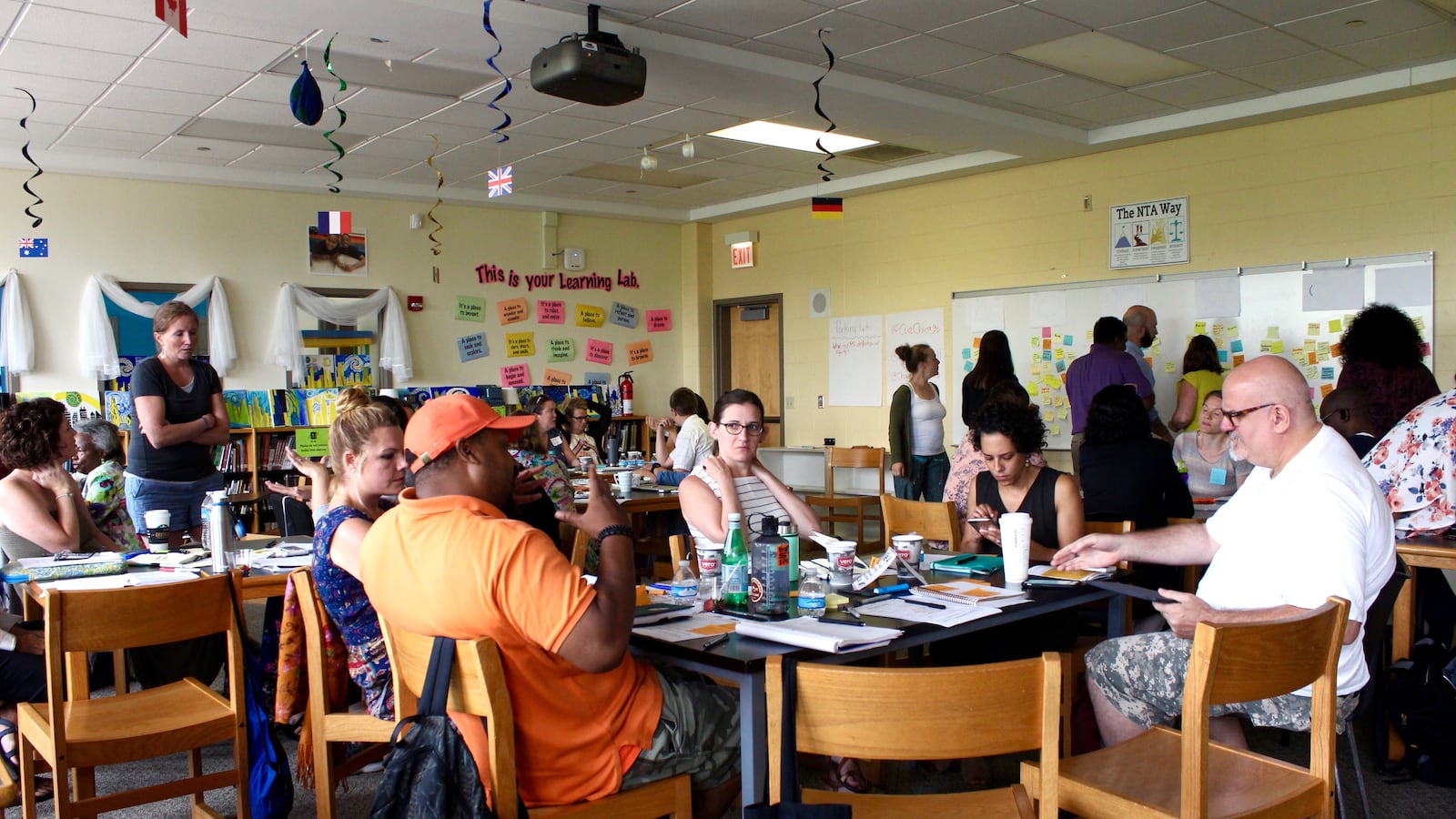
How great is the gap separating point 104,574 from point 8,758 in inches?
24.6

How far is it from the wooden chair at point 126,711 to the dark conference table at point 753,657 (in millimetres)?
1144

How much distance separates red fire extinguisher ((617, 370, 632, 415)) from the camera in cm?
1052

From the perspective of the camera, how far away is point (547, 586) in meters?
2.00

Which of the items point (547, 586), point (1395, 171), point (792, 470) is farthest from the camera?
point (792, 470)

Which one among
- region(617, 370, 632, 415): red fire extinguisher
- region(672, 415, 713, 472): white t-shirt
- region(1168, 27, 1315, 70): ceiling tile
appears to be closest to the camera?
region(1168, 27, 1315, 70): ceiling tile

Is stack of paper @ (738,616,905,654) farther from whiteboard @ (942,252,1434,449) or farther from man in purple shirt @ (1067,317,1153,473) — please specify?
man in purple shirt @ (1067,317,1153,473)

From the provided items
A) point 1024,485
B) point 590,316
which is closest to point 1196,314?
point 1024,485

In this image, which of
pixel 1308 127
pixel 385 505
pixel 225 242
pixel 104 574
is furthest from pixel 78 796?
pixel 1308 127

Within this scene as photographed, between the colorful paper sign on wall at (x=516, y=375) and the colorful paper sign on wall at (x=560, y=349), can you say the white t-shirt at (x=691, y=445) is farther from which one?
the colorful paper sign on wall at (x=560, y=349)

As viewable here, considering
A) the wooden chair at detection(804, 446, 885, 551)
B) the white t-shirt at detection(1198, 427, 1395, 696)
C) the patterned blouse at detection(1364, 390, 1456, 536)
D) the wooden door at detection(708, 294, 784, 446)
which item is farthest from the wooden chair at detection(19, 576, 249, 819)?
the wooden door at detection(708, 294, 784, 446)

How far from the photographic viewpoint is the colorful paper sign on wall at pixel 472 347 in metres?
9.68

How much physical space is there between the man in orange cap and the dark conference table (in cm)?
10

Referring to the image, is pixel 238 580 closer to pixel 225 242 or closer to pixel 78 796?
pixel 78 796

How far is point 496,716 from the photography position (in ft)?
Answer: 6.42
